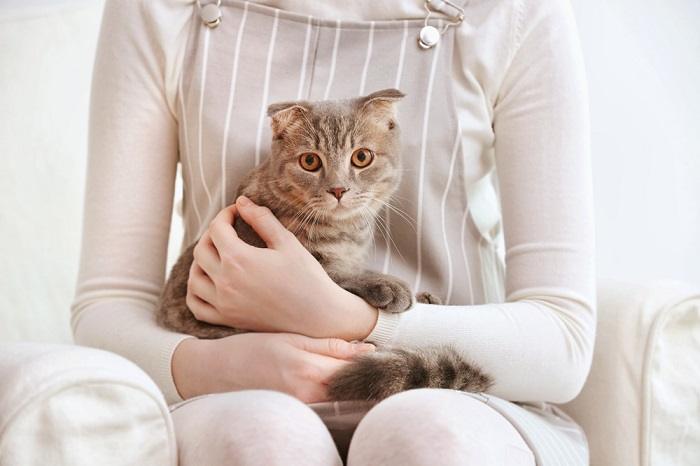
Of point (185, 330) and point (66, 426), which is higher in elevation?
point (66, 426)

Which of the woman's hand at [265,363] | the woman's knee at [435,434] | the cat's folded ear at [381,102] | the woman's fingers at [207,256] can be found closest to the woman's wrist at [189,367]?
the woman's hand at [265,363]

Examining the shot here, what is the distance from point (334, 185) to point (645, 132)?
3.87ft

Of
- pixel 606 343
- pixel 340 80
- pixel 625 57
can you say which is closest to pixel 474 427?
pixel 606 343

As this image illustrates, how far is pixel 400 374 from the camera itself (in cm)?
102

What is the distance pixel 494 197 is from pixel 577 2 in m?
0.85

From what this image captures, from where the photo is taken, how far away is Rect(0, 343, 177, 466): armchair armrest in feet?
2.57

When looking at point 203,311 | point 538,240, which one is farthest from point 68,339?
point 538,240

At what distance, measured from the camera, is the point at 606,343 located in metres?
1.33

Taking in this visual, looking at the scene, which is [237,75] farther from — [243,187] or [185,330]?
[185,330]

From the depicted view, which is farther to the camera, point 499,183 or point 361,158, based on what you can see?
point 499,183

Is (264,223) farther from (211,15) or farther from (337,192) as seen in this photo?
(211,15)

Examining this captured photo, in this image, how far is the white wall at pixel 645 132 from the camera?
1.96 metres

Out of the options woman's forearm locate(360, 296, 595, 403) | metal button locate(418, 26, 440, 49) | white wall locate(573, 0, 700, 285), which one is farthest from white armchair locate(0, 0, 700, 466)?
white wall locate(573, 0, 700, 285)

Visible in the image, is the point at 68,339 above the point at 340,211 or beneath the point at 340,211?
beneath
